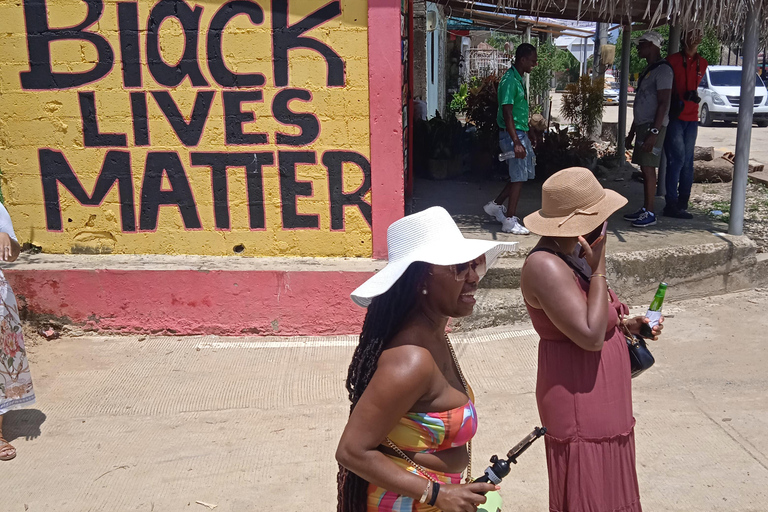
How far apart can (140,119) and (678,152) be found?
16.6 feet

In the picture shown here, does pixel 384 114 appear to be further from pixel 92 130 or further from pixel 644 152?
pixel 644 152

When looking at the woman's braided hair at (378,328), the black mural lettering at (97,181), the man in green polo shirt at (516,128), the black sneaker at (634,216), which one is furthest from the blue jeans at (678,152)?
the woman's braided hair at (378,328)

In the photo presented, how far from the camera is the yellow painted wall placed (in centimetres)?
560

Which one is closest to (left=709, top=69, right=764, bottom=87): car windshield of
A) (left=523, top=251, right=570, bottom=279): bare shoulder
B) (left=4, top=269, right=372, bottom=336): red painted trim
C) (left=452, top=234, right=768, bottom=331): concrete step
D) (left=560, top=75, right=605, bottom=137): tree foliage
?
(left=560, top=75, right=605, bottom=137): tree foliage

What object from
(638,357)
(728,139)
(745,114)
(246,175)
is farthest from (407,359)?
(728,139)

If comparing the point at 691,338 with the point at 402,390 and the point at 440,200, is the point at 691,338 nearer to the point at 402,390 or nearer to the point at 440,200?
the point at 440,200

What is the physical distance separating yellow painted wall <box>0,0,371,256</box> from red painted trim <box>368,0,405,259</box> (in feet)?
0.23

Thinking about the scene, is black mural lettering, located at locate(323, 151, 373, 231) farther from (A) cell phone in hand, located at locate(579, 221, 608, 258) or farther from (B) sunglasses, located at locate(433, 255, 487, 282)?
(B) sunglasses, located at locate(433, 255, 487, 282)

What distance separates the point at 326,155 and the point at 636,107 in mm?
3494

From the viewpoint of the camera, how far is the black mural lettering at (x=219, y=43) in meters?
5.56

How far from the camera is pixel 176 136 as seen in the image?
576cm

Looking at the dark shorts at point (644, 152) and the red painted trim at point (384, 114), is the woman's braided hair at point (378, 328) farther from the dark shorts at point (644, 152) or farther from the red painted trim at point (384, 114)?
the dark shorts at point (644, 152)

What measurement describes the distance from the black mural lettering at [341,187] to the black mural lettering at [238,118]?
1.84ft

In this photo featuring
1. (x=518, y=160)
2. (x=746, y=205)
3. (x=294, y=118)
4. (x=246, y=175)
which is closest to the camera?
(x=294, y=118)
